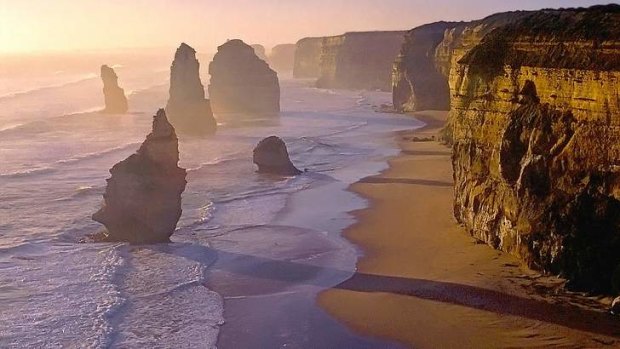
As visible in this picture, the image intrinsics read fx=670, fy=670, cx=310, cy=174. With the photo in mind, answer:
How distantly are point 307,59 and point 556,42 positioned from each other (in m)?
157

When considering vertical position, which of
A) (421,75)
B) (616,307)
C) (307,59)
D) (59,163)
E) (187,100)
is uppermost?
(307,59)

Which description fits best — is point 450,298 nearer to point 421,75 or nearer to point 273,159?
point 273,159

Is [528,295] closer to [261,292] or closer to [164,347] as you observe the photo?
[261,292]

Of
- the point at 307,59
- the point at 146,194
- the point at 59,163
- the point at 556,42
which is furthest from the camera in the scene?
the point at 307,59

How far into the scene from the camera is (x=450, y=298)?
1845cm

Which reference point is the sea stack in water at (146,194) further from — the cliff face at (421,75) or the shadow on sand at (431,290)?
the cliff face at (421,75)

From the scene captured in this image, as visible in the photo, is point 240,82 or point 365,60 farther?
point 365,60

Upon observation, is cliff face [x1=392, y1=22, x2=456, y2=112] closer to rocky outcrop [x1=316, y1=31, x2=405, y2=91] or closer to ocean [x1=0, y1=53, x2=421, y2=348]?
ocean [x1=0, y1=53, x2=421, y2=348]

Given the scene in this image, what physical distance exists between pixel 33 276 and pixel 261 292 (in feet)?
24.1

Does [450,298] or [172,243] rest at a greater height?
[450,298]

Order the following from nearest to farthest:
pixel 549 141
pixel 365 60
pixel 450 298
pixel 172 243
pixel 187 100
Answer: pixel 450 298 < pixel 549 141 < pixel 172 243 < pixel 187 100 < pixel 365 60

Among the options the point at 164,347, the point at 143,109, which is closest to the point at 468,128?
the point at 164,347

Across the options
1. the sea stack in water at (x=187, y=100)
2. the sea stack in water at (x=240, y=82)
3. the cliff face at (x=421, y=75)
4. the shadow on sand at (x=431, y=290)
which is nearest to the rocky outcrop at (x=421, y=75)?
the cliff face at (x=421, y=75)

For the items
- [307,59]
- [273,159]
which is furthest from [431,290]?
[307,59]
